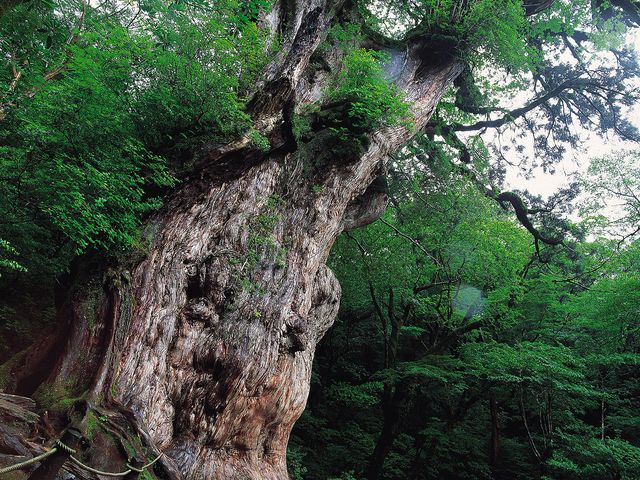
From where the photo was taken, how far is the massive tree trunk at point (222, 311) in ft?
12.0

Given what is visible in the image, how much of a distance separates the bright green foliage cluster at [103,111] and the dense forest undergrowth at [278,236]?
3 centimetres

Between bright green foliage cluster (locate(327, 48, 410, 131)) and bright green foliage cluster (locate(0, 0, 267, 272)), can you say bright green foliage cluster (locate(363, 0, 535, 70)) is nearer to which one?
bright green foliage cluster (locate(327, 48, 410, 131))

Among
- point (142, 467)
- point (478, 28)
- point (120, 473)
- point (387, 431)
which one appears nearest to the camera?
point (120, 473)

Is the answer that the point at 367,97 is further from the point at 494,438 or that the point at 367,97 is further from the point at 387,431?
the point at 494,438

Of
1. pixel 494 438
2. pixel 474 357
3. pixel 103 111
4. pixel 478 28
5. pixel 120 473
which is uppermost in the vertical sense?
pixel 478 28

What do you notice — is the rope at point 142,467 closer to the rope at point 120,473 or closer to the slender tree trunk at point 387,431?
the rope at point 120,473

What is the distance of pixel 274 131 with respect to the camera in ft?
17.7

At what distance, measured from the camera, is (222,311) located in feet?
14.8

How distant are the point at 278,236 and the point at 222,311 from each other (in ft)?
5.06

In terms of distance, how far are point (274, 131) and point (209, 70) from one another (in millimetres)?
1273

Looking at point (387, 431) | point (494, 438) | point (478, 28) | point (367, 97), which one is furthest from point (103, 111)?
point (494, 438)

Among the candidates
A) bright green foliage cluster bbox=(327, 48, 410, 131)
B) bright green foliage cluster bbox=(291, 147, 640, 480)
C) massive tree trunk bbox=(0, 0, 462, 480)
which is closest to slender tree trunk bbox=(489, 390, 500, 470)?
bright green foliage cluster bbox=(291, 147, 640, 480)

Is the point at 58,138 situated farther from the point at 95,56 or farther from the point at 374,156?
the point at 374,156

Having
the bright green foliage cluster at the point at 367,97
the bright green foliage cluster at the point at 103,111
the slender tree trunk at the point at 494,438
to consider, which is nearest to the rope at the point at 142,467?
the bright green foliage cluster at the point at 103,111
